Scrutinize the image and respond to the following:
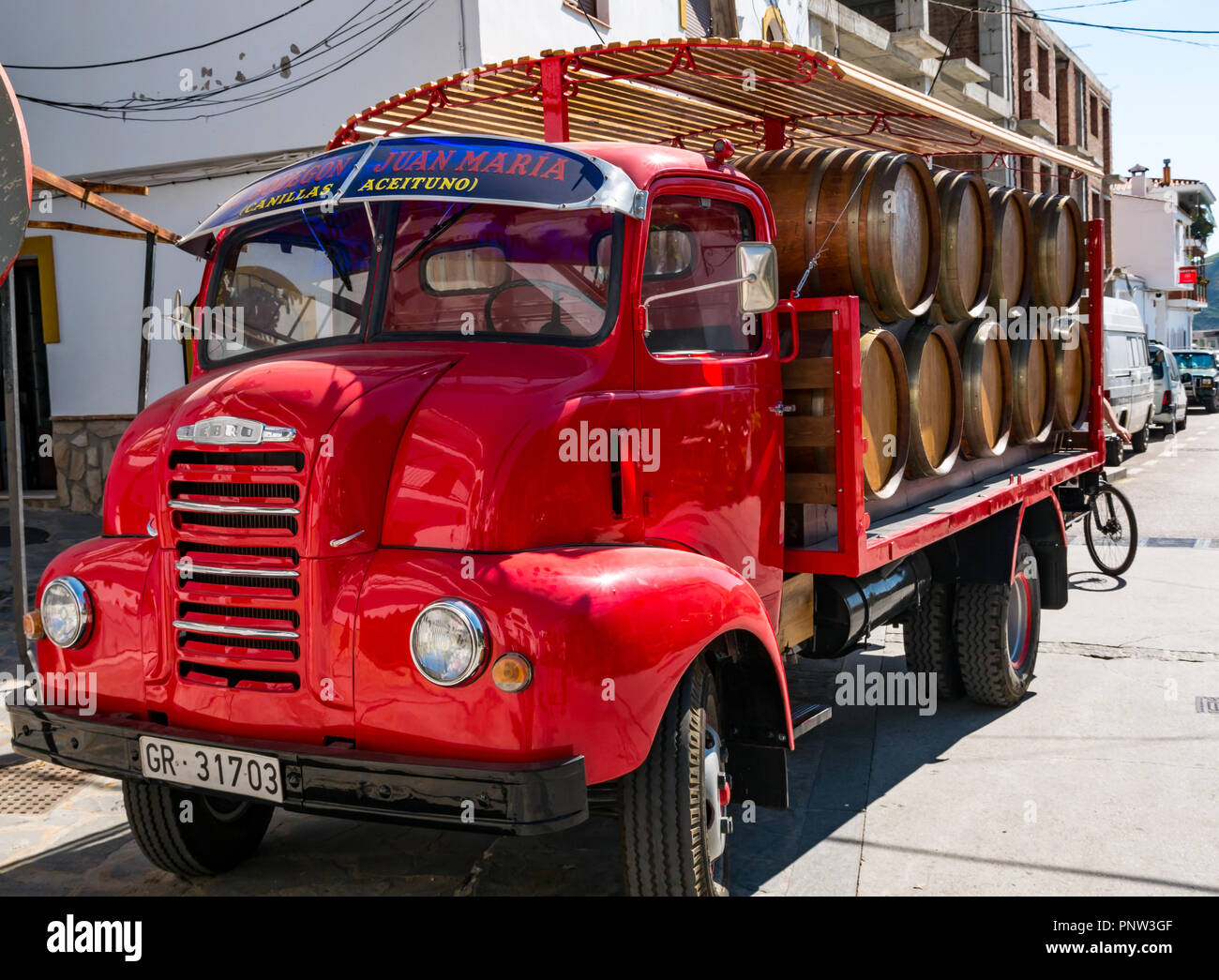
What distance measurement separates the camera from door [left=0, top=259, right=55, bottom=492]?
13.4 metres

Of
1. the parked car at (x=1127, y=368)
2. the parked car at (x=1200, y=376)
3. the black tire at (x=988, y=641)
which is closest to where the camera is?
the black tire at (x=988, y=641)

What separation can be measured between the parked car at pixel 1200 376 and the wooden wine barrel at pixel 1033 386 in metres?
32.0

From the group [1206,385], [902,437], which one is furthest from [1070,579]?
[1206,385]

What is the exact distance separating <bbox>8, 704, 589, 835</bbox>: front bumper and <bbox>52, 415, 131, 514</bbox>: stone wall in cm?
1026

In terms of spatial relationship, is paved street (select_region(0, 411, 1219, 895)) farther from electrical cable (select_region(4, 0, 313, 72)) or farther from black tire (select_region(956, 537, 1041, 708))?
electrical cable (select_region(4, 0, 313, 72))

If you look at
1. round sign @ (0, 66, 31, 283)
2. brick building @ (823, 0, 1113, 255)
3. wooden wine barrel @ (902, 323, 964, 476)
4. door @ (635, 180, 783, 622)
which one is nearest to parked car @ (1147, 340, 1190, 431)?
brick building @ (823, 0, 1113, 255)

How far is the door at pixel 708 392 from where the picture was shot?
3.89m

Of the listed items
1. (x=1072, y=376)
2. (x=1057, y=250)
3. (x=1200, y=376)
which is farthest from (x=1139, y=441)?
(x=1057, y=250)

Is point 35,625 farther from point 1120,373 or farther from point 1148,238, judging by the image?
point 1148,238

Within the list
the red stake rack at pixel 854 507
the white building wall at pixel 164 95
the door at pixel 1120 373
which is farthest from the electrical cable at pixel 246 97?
the door at pixel 1120 373

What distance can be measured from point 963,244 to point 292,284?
336cm

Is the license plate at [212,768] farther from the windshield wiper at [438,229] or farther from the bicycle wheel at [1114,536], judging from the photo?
the bicycle wheel at [1114,536]

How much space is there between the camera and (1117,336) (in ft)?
63.4

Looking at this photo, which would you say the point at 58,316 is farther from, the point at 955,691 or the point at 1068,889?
the point at 1068,889
